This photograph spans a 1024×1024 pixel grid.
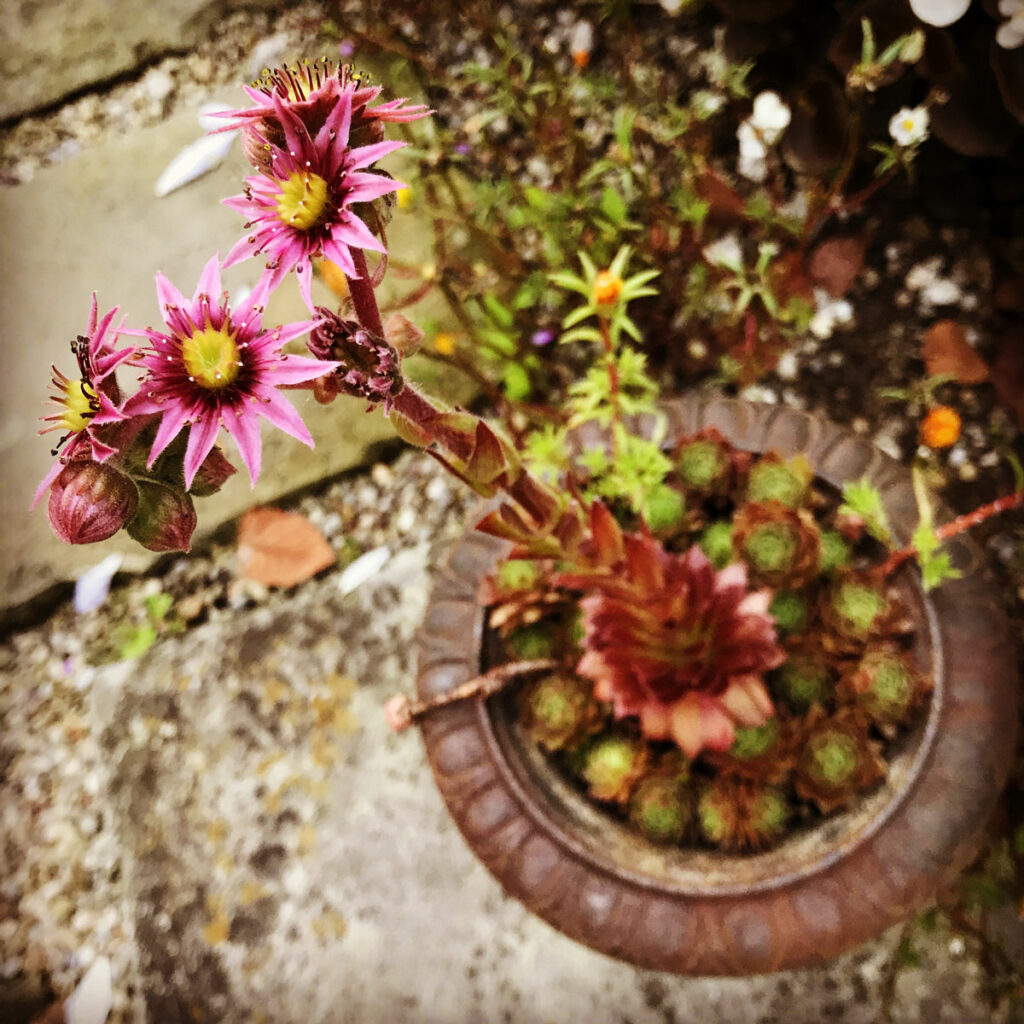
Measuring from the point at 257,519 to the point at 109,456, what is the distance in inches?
32.7

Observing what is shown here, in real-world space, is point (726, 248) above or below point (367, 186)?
below

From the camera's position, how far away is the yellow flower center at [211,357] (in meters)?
0.39

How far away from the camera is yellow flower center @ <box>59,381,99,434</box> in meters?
0.39

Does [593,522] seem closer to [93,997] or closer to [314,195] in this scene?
[314,195]

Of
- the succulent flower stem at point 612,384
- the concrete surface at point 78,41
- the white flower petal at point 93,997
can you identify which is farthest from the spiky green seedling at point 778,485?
the concrete surface at point 78,41

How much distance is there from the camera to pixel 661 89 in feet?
3.76

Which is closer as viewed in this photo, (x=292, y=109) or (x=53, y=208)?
(x=292, y=109)

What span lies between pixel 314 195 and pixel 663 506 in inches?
18.4

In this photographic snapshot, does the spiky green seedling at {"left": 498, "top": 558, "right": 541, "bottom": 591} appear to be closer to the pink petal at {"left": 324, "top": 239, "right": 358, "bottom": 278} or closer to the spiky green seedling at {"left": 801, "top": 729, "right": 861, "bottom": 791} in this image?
the spiky green seedling at {"left": 801, "top": 729, "right": 861, "bottom": 791}

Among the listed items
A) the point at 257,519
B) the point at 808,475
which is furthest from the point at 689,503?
the point at 257,519

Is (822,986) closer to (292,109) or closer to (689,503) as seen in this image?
(689,503)

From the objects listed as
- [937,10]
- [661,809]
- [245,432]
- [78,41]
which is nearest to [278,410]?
[245,432]

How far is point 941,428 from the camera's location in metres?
1.03

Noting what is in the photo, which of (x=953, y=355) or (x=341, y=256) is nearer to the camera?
(x=341, y=256)
